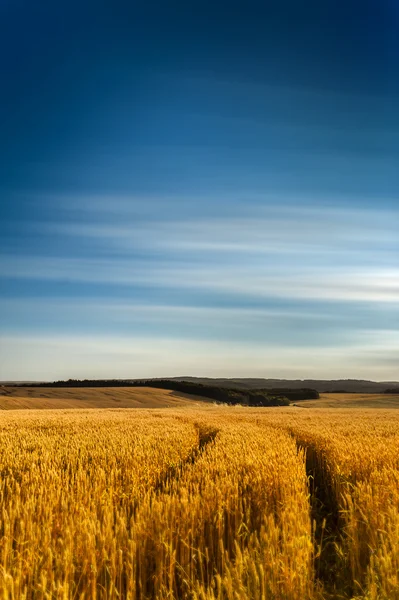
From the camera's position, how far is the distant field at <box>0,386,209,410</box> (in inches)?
2459

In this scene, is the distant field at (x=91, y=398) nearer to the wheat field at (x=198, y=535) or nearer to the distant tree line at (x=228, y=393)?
the distant tree line at (x=228, y=393)

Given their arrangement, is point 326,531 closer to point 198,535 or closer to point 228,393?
point 198,535

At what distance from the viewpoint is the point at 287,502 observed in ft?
20.1

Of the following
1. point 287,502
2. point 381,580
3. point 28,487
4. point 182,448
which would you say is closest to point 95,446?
point 182,448

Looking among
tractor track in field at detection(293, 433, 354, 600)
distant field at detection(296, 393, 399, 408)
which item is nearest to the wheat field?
tractor track in field at detection(293, 433, 354, 600)

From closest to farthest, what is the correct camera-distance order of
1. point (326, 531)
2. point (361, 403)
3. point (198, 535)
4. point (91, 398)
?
point (198, 535)
point (326, 531)
point (361, 403)
point (91, 398)

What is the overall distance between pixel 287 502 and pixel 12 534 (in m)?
2.96

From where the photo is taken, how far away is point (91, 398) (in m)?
72.4

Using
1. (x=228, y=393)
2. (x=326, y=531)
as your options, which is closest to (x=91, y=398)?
(x=228, y=393)

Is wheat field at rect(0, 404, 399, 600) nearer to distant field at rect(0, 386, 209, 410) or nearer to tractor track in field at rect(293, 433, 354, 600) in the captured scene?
tractor track in field at rect(293, 433, 354, 600)

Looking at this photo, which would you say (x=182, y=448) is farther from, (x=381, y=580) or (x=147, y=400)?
(x=147, y=400)

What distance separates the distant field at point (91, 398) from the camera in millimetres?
62469

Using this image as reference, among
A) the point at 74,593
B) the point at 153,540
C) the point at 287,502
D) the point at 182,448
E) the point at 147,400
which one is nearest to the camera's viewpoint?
the point at 74,593

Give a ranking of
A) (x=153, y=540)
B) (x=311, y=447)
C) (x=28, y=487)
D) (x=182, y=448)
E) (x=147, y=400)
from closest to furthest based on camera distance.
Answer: (x=153, y=540) < (x=28, y=487) < (x=182, y=448) < (x=311, y=447) < (x=147, y=400)
